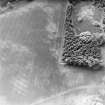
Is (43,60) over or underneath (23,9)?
underneath

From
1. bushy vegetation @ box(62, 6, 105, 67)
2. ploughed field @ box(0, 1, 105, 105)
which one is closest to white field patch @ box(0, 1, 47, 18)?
ploughed field @ box(0, 1, 105, 105)

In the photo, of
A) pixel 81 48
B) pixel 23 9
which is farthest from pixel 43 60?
pixel 23 9

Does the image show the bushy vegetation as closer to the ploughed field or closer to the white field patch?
the ploughed field

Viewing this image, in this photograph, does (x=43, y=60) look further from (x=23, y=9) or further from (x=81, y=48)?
(x=23, y=9)

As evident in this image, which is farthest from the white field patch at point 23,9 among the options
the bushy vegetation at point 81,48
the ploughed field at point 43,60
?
the bushy vegetation at point 81,48

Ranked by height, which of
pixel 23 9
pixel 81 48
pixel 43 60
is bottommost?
pixel 43 60

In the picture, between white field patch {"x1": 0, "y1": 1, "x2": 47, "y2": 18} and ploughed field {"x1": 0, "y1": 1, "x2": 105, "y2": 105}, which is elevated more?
white field patch {"x1": 0, "y1": 1, "x2": 47, "y2": 18}

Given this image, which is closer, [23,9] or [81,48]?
[81,48]

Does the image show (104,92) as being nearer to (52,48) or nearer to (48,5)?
(52,48)
